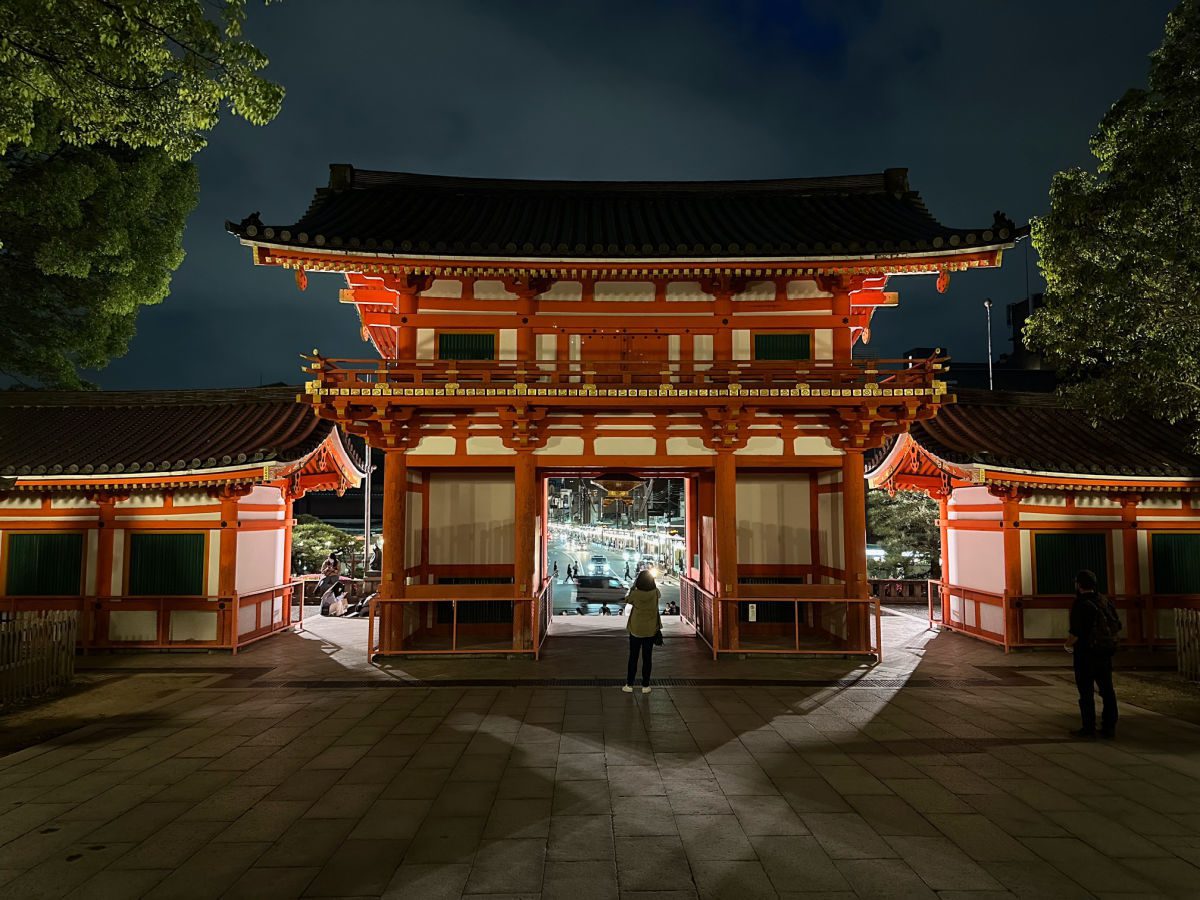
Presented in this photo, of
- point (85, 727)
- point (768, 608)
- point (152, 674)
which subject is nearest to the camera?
point (85, 727)

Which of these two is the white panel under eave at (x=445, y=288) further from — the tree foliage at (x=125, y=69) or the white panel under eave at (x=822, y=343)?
the white panel under eave at (x=822, y=343)

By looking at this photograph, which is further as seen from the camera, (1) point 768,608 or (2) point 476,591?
(1) point 768,608

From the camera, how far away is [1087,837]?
17.3 feet

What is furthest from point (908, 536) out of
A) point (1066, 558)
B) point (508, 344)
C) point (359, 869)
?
point (359, 869)

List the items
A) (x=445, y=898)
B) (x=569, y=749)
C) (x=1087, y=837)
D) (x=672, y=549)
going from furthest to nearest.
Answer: (x=672, y=549)
(x=569, y=749)
(x=1087, y=837)
(x=445, y=898)

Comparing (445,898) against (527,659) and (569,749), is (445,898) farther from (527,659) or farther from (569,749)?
(527,659)

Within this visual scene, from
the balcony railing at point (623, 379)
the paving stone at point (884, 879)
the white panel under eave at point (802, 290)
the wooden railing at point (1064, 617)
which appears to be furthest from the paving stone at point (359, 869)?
the wooden railing at point (1064, 617)

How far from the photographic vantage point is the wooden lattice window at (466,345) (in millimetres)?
13336

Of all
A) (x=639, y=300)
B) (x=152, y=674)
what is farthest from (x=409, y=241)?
(x=152, y=674)

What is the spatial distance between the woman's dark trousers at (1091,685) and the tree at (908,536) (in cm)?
1373

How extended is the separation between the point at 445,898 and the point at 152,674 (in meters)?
9.84

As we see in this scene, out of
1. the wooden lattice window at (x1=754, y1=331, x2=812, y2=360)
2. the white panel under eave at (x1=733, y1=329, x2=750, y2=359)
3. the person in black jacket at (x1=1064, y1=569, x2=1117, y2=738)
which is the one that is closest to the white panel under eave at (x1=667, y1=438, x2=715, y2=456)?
the white panel under eave at (x1=733, y1=329, x2=750, y2=359)

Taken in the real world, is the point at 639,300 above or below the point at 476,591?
above

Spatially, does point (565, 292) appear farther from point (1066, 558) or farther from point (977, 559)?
point (1066, 558)
